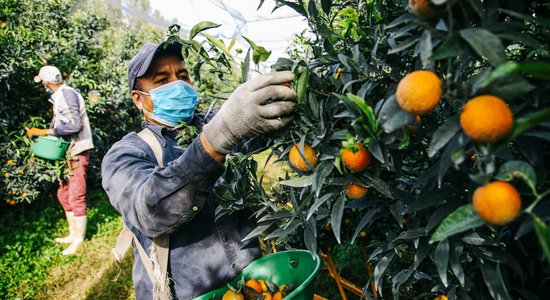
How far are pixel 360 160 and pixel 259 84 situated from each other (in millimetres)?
332

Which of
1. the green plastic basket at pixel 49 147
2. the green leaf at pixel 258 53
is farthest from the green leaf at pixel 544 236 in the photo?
the green plastic basket at pixel 49 147

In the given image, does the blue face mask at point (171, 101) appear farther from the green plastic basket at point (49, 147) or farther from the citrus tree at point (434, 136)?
the green plastic basket at point (49, 147)

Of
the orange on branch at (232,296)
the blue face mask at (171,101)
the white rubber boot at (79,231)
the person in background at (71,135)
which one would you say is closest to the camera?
the orange on branch at (232,296)

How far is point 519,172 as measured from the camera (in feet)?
1.53

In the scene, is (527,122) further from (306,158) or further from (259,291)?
(259,291)

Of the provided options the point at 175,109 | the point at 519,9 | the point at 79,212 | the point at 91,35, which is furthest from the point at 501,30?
the point at 91,35

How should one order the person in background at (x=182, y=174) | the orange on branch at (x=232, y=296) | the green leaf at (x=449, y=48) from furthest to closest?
the orange on branch at (x=232, y=296), the person in background at (x=182, y=174), the green leaf at (x=449, y=48)

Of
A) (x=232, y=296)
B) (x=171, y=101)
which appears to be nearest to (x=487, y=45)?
(x=232, y=296)

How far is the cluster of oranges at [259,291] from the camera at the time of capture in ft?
4.08

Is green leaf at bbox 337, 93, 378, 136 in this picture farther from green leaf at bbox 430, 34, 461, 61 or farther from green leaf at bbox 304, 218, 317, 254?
green leaf at bbox 304, 218, 317, 254

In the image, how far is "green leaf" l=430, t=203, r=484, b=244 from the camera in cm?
48

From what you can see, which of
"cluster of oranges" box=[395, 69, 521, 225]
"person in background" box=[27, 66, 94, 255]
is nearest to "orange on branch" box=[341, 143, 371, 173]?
"cluster of oranges" box=[395, 69, 521, 225]

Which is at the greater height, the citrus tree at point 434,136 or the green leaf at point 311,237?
the citrus tree at point 434,136

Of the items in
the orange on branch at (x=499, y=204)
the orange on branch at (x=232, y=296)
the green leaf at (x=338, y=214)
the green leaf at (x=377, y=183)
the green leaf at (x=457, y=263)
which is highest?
the orange on branch at (x=499, y=204)
